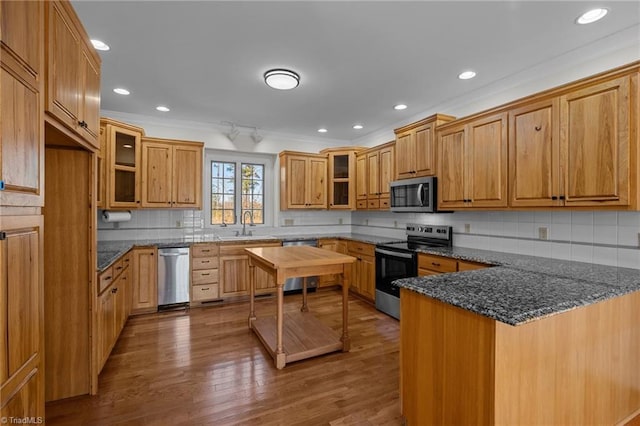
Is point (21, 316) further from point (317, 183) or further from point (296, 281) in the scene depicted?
point (317, 183)

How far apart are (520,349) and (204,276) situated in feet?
12.1

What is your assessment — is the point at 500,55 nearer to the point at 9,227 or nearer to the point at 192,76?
the point at 192,76

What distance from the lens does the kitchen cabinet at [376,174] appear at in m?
4.28

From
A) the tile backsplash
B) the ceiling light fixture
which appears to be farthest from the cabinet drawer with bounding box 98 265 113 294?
the ceiling light fixture

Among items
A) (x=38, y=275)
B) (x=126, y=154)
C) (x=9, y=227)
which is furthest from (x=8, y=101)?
(x=126, y=154)

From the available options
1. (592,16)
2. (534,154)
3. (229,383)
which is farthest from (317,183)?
(592,16)

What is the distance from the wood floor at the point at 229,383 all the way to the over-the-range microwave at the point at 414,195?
4.74ft

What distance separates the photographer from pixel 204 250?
401 centimetres

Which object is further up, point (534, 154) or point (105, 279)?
point (534, 154)

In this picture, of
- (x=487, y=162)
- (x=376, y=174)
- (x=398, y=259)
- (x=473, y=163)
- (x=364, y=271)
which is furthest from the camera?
(x=376, y=174)

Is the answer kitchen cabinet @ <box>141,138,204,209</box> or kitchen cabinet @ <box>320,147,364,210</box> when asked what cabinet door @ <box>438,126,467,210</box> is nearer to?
kitchen cabinet @ <box>320,147,364,210</box>

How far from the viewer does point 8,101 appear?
38.8 inches

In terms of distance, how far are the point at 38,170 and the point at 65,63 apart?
730 mm

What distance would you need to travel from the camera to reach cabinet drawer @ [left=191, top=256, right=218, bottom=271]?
3967 mm
